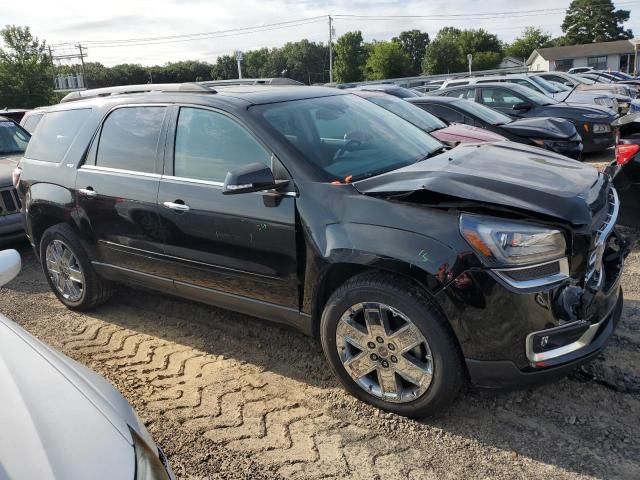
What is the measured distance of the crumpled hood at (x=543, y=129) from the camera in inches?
313

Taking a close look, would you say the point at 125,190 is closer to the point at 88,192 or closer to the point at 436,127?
the point at 88,192

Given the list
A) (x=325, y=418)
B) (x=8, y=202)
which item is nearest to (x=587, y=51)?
(x=8, y=202)

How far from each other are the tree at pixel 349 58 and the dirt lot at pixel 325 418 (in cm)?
8799

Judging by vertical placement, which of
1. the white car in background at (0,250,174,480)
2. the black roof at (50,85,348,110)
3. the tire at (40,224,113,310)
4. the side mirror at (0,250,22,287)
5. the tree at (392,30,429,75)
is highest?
the tree at (392,30,429,75)

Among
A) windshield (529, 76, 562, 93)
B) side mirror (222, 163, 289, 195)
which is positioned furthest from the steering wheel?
windshield (529, 76, 562, 93)

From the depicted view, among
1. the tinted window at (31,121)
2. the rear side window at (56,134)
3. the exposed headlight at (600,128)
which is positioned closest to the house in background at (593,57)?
the exposed headlight at (600,128)

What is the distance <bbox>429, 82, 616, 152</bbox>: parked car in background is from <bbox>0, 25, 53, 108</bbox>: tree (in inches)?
1092

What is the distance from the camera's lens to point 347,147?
354 centimetres

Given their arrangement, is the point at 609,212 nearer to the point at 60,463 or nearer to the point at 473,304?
the point at 473,304

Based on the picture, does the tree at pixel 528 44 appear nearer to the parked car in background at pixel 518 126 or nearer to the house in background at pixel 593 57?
the house in background at pixel 593 57

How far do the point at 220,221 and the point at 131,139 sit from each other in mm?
1165

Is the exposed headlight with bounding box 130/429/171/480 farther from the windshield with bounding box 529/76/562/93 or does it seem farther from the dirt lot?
the windshield with bounding box 529/76/562/93

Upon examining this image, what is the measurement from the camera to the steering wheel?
343 centimetres

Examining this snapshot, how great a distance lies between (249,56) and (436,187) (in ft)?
375
